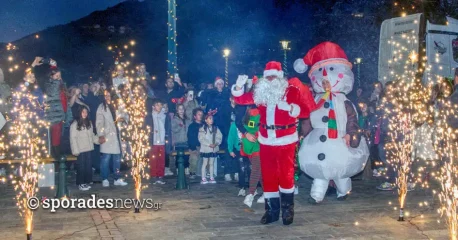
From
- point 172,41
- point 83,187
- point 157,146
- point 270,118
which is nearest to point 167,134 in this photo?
point 157,146

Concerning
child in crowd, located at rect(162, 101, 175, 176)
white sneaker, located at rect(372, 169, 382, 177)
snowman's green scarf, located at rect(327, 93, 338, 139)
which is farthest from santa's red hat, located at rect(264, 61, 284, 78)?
→ white sneaker, located at rect(372, 169, 382, 177)

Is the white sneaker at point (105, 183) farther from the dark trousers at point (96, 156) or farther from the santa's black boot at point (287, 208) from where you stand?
the santa's black boot at point (287, 208)

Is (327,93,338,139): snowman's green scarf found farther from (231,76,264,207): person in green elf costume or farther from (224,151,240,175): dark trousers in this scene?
(224,151,240,175): dark trousers

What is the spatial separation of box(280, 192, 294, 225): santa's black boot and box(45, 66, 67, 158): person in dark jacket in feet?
20.0

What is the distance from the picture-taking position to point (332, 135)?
31.2ft

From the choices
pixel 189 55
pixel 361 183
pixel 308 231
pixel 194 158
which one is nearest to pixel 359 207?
pixel 308 231

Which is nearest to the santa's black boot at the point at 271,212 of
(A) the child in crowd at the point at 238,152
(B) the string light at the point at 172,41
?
(A) the child in crowd at the point at 238,152

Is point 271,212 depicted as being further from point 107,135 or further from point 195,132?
point 107,135

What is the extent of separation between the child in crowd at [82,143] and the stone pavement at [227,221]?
2.90 ft

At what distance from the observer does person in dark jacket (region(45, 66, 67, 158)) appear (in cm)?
1209

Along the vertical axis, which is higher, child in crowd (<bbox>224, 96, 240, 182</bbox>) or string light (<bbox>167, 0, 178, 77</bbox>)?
string light (<bbox>167, 0, 178, 77</bbox>)

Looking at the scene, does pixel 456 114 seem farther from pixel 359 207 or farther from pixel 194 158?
pixel 194 158

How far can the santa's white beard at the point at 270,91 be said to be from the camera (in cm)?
827

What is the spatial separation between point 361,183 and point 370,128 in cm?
134
